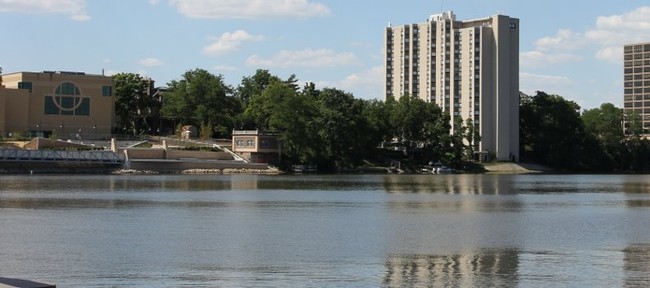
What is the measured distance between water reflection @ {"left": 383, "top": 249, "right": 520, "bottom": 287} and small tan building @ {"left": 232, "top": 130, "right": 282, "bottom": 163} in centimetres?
10894

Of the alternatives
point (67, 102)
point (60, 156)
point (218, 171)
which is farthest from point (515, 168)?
point (60, 156)

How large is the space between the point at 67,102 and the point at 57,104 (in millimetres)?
1641

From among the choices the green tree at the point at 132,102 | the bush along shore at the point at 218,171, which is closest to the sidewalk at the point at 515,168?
the bush along shore at the point at 218,171

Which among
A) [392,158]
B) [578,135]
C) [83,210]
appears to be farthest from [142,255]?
[578,135]

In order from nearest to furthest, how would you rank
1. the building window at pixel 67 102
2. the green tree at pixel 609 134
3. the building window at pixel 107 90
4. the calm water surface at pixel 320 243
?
the calm water surface at pixel 320 243, the building window at pixel 67 102, the building window at pixel 107 90, the green tree at pixel 609 134

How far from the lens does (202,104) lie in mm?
164125

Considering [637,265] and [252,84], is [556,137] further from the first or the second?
[637,265]

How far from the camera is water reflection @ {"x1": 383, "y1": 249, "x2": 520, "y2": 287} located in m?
27.4

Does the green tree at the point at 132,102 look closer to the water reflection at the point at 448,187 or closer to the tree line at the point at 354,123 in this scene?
the tree line at the point at 354,123

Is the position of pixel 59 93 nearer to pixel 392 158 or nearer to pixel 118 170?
pixel 118 170

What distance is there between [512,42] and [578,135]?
65.9 feet

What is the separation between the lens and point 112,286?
2633cm

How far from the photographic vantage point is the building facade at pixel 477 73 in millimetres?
176250

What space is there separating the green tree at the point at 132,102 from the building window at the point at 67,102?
14.0 m
